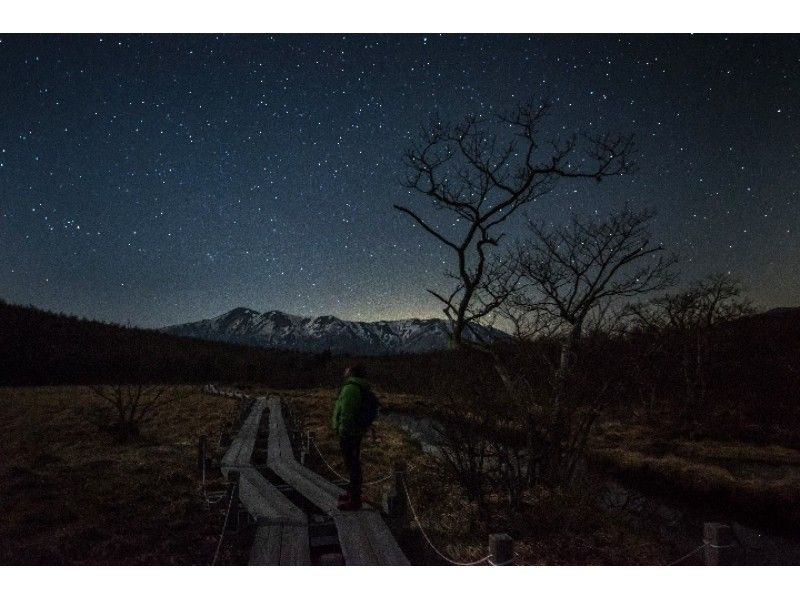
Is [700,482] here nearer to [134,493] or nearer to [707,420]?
[707,420]

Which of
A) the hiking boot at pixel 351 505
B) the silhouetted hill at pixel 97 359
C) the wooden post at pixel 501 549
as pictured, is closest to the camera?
the wooden post at pixel 501 549

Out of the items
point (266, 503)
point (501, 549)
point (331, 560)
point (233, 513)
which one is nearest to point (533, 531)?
point (501, 549)

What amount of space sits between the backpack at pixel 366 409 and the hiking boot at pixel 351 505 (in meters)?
1.09

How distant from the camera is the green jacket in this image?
5.16m

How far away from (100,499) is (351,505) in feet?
13.7

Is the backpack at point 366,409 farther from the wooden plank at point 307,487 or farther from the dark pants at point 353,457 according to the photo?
the wooden plank at point 307,487

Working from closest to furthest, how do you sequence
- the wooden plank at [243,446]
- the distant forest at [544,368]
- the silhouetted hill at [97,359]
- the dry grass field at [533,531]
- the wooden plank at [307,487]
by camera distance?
1. the dry grass field at [533,531]
2. the wooden plank at [307,487]
3. the distant forest at [544,368]
4. the wooden plank at [243,446]
5. the silhouetted hill at [97,359]

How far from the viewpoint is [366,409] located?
527 centimetres

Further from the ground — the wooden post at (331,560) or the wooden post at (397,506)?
the wooden post at (397,506)

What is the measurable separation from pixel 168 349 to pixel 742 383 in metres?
39.3

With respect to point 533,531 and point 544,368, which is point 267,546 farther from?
point 544,368

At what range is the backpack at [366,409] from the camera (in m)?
5.21

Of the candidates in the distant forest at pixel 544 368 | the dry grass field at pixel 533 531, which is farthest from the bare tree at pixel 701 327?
the dry grass field at pixel 533 531
